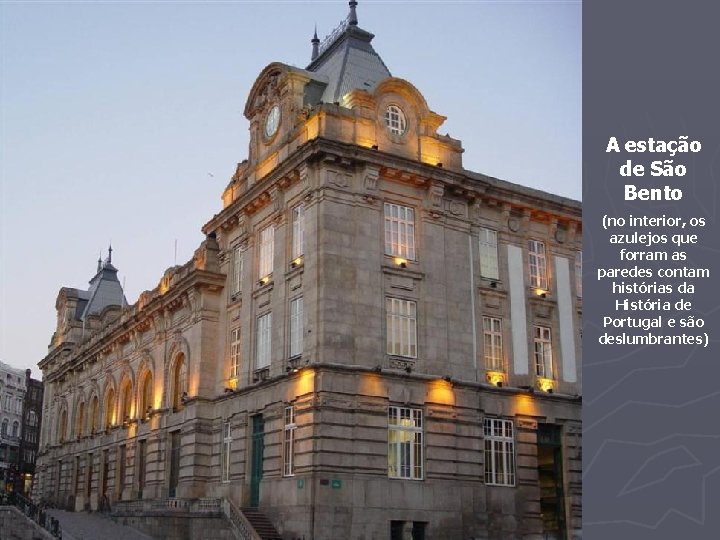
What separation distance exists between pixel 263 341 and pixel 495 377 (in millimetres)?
10930

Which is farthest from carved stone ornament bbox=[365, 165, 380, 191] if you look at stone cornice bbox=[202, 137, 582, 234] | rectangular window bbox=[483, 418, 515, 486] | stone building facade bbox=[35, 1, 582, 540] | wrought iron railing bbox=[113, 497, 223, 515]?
wrought iron railing bbox=[113, 497, 223, 515]

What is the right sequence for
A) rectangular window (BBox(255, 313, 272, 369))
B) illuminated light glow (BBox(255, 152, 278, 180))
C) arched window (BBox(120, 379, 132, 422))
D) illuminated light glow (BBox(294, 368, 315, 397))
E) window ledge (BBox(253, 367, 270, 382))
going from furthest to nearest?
1. arched window (BBox(120, 379, 132, 422))
2. illuminated light glow (BBox(255, 152, 278, 180))
3. rectangular window (BBox(255, 313, 272, 369))
4. window ledge (BBox(253, 367, 270, 382))
5. illuminated light glow (BBox(294, 368, 315, 397))

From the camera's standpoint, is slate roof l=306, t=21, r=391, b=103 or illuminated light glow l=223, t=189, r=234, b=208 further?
illuminated light glow l=223, t=189, r=234, b=208

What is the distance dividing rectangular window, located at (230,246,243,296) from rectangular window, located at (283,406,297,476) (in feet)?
30.5

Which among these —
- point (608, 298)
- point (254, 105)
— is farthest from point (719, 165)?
point (254, 105)

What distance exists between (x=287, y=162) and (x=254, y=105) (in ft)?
24.1

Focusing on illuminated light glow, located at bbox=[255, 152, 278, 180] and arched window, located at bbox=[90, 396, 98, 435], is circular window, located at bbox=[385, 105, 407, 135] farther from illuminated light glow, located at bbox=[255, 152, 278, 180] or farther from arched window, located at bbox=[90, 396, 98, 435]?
arched window, located at bbox=[90, 396, 98, 435]

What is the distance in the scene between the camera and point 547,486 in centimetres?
4378

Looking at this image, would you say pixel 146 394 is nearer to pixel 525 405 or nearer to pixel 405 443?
pixel 405 443

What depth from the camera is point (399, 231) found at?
41.1 meters

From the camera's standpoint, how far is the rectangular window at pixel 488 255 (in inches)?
1720

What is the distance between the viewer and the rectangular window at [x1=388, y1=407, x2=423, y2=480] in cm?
3781

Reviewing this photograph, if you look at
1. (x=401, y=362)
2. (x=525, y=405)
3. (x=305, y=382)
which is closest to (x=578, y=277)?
(x=525, y=405)

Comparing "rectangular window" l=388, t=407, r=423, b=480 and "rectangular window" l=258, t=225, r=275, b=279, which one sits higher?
"rectangular window" l=258, t=225, r=275, b=279
